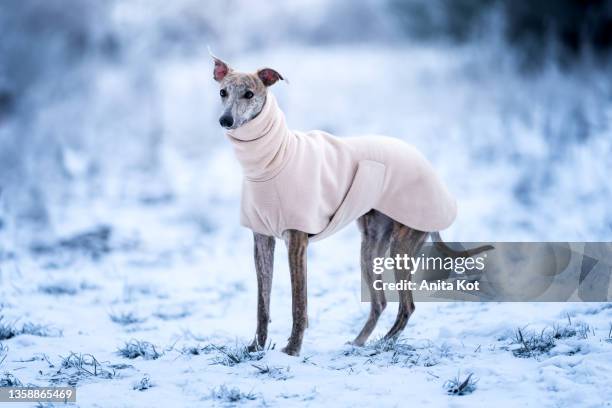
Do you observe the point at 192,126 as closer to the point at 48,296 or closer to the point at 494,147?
the point at 494,147

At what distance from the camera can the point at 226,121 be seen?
3.75 m

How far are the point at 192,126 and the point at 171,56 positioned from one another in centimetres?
356

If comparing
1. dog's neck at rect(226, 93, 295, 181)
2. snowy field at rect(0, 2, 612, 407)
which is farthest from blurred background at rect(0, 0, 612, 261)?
dog's neck at rect(226, 93, 295, 181)

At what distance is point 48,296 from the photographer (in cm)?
563

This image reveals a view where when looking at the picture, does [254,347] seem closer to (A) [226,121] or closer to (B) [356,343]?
(B) [356,343]

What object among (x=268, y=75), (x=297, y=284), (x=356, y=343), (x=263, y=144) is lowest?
(x=356, y=343)

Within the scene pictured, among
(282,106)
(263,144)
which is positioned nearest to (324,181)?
(263,144)

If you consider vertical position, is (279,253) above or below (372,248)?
below

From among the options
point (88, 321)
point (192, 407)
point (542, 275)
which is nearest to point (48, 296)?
point (88, 321)

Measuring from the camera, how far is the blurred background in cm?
851

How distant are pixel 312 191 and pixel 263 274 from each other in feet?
2.22

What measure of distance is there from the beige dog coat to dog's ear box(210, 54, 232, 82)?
13.1 inches

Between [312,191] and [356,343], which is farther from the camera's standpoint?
[356,343]

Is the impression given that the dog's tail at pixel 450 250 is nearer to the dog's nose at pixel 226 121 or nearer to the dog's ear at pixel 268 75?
the dog's ear at pixel 268 75
